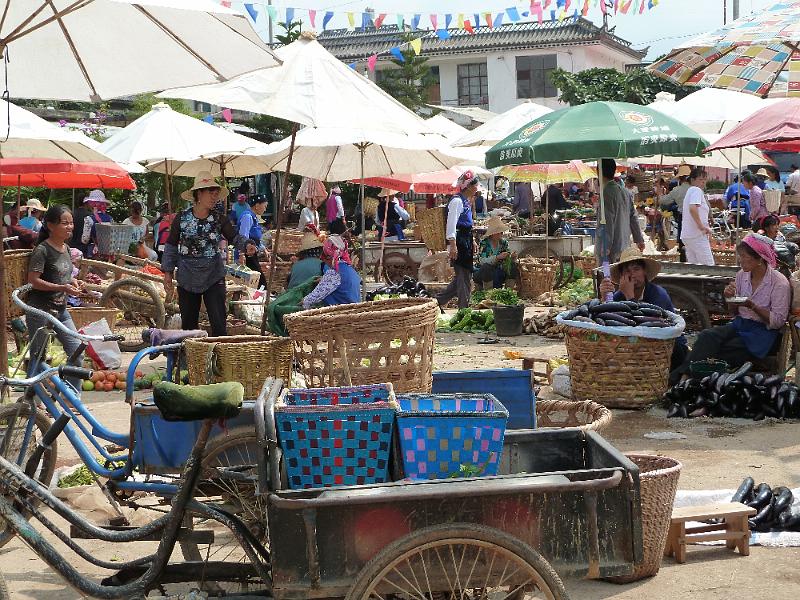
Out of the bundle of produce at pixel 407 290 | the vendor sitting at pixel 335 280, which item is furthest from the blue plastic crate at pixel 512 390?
the bundle of produce at pixel 407 290

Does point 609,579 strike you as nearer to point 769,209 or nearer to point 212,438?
point 212,438

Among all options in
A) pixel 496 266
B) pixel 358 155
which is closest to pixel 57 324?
pixel 358 155

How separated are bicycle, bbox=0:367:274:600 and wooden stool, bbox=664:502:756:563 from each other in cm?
207

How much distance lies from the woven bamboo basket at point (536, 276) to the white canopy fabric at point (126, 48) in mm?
10025

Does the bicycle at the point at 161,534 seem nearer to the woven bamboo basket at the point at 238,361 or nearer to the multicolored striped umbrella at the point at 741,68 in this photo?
the woven bamboo basket at the point at 238,361

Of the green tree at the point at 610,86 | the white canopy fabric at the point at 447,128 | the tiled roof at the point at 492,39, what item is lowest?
the white canopy fabric at the point at 447,128

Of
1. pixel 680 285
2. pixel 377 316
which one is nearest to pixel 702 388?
pixel 680 285

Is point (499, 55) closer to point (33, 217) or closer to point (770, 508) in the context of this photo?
point (33, 217)

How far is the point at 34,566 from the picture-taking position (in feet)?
17.3

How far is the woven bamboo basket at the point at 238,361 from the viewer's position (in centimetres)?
588

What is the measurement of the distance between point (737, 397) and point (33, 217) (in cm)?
1224

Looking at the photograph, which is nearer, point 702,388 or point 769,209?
point 702,388

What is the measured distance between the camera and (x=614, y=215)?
10.7 metres

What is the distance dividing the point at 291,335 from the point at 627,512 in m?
2.91
